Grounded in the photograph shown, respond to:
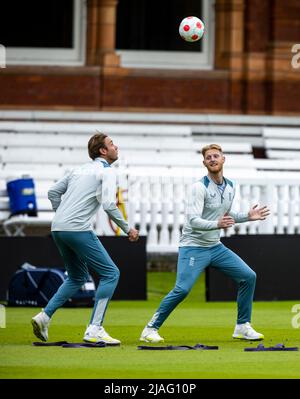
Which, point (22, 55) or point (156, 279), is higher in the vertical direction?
point (22, 55)

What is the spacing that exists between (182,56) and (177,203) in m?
6.81

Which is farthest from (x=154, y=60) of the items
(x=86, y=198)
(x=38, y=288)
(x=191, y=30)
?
(x=86, y=198)

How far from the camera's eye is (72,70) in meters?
26.7

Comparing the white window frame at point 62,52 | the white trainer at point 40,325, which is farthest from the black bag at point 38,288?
the white window frame at point 62,52

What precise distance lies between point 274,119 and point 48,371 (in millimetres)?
16455

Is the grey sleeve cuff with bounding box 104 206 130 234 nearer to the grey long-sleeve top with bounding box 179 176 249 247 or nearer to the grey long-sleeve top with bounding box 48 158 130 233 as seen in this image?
the grey long-sleeve top with bounding box 48 158 130 233

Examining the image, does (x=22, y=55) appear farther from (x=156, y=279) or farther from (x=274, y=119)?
(x=156, y=279)

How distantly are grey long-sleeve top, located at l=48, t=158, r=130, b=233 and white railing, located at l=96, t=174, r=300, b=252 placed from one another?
298 inches

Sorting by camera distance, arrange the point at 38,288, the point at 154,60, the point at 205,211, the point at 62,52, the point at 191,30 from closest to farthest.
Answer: the point at 205,211 → the point at 191,30 → the point at 38,288 → the point at 62,52 → the point at 154,60

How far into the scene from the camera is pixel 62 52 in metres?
27.0

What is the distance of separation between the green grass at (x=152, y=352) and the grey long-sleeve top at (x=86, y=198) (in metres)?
1.09

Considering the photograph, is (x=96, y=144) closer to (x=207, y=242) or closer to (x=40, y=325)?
(x=207, y=242)

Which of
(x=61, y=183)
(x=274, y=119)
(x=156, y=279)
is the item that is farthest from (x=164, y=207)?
(x=61, y=183)

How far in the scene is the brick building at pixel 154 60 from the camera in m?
26.7
